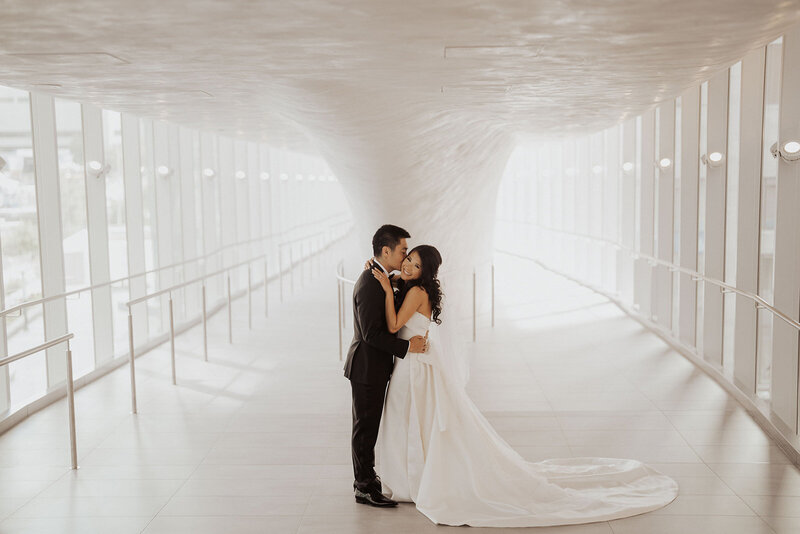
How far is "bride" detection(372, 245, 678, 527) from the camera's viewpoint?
400cm

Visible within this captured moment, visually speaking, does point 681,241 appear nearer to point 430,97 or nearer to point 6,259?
point 430,97

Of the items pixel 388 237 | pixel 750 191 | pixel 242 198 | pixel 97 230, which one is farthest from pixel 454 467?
pixel 242 198

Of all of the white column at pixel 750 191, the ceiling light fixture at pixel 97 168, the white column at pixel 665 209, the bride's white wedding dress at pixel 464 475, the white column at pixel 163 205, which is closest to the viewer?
the bride's white wedding dress at pixel 464 475

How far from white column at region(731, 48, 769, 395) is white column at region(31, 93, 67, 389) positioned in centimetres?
616

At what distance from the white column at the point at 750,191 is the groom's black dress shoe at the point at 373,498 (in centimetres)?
346

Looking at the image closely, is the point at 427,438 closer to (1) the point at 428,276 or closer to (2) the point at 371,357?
(2) the point at 371,357

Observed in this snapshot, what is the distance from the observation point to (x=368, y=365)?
4262 mm

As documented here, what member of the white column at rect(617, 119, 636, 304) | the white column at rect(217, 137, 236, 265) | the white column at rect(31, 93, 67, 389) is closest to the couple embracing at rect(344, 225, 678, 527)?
the white column at rect(31, 93, 67, 389)

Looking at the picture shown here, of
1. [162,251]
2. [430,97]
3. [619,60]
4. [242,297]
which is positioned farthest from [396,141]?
[242,297]

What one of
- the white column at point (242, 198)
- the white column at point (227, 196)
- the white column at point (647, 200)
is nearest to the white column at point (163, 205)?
the white column at point (227, 196)

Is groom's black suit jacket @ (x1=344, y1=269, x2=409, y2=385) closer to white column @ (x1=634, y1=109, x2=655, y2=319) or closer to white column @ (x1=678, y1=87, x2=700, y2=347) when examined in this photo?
white column @ (x1=678, y1=87, x2=700, y2=347)

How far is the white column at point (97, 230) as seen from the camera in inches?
339

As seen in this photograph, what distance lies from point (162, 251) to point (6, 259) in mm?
4340

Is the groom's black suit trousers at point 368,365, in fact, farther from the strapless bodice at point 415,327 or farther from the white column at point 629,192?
the white column at point 629,192
